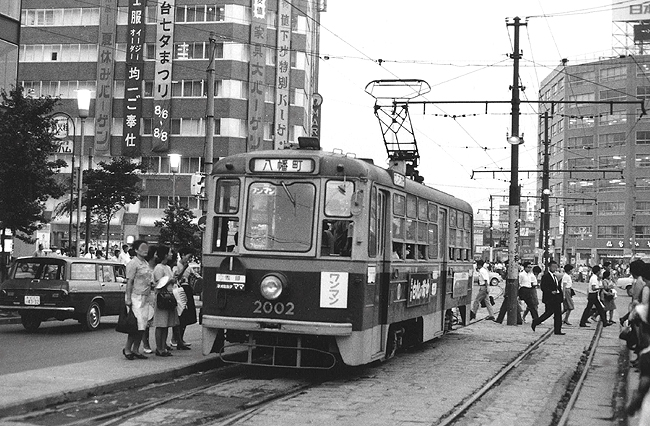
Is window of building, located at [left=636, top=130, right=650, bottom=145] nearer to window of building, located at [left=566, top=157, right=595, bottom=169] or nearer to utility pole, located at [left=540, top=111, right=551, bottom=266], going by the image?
window of building, located at [left=566, top=157, right=595, bottom=169]

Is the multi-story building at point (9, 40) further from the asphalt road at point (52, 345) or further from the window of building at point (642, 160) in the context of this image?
the window of building at point (642, 160)

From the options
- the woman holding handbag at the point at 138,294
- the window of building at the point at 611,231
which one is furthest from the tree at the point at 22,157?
the window of building at the point at 611,231

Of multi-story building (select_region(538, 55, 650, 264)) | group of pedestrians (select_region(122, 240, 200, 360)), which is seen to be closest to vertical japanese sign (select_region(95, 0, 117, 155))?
group of pedestrians (select_region(122, 240, 200, 360))

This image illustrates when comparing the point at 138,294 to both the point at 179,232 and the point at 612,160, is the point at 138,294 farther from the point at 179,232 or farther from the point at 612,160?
the point at 612,160

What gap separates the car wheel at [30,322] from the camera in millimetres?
18109

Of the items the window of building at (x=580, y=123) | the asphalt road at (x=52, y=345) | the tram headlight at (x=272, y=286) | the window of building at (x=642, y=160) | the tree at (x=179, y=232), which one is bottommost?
the asphalt road at (x=52, y=345)

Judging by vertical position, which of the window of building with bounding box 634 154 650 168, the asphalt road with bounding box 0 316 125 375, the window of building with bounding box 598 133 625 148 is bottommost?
the asphalt road with bounding box 0 316 125 375

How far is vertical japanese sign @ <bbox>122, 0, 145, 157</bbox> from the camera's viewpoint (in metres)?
55.6

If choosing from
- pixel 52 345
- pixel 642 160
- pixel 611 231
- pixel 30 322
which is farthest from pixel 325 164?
pixel 611 231

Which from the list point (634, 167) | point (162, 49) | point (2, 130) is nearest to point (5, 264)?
point (2, 130)

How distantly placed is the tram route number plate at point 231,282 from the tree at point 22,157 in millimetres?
13636

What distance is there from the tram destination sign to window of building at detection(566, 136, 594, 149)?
296 feet

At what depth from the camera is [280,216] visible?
11672mm

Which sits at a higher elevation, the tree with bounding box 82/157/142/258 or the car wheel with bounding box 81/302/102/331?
the tree with bounding box 82/157/142/258
